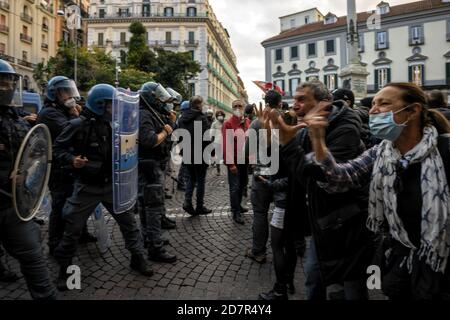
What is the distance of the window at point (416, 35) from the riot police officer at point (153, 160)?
150 feet

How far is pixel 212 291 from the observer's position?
311 centimetres

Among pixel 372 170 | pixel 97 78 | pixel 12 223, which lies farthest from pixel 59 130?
pixel 97 78

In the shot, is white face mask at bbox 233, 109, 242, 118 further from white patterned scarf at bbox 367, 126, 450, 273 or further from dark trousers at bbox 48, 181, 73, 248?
white patterned scarf at bbox 367, 126, 450, 273

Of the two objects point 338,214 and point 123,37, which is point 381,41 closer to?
point 123,37

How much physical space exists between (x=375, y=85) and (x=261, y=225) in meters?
45.1

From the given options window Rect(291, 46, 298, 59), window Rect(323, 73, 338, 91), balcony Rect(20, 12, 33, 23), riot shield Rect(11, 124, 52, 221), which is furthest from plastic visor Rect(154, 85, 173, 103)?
window Rect(291, 46, 298, 59)

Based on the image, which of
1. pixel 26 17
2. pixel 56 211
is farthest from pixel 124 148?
pixel 26 17

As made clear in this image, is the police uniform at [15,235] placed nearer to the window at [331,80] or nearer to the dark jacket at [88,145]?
the dark jacket at [88,145]

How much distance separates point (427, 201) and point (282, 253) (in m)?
1.43

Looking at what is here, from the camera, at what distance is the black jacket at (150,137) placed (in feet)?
12.1

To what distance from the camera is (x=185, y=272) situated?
11.5 ft

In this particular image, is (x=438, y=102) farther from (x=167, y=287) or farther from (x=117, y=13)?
(x=117, y=13)

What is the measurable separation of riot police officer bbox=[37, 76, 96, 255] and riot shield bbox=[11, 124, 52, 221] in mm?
1224

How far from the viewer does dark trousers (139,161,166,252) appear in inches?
151
